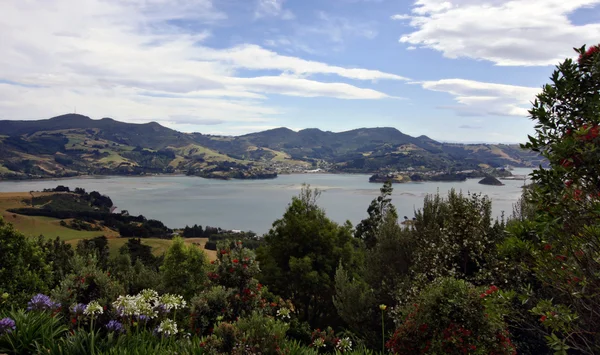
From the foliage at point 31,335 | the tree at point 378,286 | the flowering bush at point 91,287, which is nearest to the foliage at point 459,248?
the tree at point 378,286

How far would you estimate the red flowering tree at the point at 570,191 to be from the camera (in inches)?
160

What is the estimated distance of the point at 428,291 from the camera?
7465 mm

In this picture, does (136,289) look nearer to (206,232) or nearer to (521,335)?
(521,335)

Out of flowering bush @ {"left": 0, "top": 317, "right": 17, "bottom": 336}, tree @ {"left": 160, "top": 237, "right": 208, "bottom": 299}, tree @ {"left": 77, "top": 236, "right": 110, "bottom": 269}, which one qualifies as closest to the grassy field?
tree @ {"left": 77, "top": 236, "right": 110, "bottom": 269}

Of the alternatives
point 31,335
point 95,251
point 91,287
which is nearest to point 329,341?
point 31,335

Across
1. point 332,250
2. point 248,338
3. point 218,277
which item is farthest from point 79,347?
point 332,250

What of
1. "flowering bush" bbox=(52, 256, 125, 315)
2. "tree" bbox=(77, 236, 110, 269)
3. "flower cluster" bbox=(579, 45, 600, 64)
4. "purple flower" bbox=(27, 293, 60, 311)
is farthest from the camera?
"tree" bbox=(77, 236, 110, 269)

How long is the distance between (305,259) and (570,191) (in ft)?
42.8

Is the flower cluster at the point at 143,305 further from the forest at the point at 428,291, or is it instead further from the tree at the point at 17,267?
the tree at the point at 17,267

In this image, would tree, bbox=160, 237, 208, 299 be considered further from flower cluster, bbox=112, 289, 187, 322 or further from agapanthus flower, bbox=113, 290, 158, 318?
agapanthus flower, bbox=113, 290, 158, 318

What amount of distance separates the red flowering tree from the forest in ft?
0.05

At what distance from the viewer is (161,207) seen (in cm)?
11625

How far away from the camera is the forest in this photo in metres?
4.42

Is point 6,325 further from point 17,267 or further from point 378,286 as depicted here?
point 378,286
